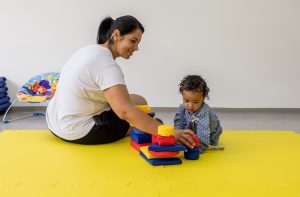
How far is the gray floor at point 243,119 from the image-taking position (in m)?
3.48

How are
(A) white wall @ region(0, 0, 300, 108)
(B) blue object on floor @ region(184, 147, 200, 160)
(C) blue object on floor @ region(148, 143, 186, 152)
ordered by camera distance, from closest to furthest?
(C) blue object on floor @ region(148, 143, 186, 152), (B) blue object on floor @ region(184, 147, 200, 160), (A) white wall @ region(0, 0, 300, 108)

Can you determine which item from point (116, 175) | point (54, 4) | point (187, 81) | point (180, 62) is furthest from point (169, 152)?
point (54, 4)

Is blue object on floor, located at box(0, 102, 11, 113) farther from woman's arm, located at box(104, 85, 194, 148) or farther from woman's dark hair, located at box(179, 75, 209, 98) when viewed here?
woman's dark hair, located at box(179, 75, 209, 98)

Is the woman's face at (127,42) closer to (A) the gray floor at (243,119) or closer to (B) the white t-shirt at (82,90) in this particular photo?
(B) the white t-shirt at (82,90)

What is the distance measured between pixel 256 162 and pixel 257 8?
2.86 m

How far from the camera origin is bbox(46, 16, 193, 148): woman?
184 centimetres

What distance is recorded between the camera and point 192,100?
200 cm

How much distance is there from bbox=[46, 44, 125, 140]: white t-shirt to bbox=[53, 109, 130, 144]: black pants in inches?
1.2

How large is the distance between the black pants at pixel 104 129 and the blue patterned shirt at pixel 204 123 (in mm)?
383

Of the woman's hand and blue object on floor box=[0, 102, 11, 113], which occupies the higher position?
the woman's hand

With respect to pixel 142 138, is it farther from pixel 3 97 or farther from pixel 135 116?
pixel 3 97

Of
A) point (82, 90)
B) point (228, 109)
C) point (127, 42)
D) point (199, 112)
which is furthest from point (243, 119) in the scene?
point (82, 90)

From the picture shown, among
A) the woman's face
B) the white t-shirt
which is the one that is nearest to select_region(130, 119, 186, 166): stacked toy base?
the white t-shirt

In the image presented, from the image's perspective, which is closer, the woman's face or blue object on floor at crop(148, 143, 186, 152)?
blue object on floor at crop(148, 143, 186, 152)
